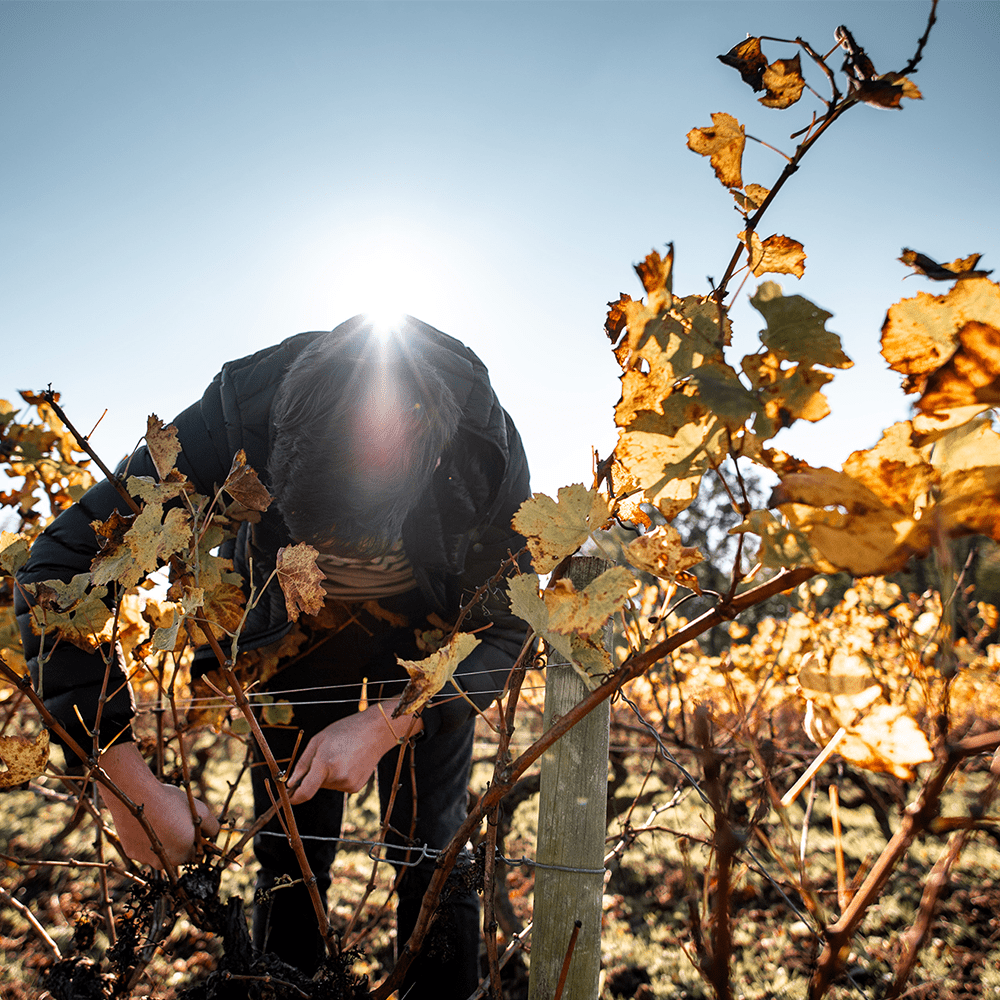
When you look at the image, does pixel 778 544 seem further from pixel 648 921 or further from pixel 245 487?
pixel 648 921

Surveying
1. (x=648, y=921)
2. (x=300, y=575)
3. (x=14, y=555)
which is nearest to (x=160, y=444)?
(x=300, y=575)

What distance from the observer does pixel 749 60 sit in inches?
23.3

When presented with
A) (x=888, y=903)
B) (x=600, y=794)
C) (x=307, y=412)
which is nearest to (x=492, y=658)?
(x=600, y=794)

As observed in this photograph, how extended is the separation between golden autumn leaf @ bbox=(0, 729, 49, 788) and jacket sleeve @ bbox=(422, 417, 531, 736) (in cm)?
80

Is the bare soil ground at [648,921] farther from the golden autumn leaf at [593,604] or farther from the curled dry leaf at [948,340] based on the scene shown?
the curled dry leaf at [948,340]

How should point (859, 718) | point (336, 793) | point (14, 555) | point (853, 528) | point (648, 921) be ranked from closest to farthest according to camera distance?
point (853, 528)
point (859, 718)
point (14, 555)
point (336, 793)
point (648, 921)

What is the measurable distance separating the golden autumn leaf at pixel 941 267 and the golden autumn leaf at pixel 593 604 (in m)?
0.33

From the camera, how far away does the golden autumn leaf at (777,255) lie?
59 cm

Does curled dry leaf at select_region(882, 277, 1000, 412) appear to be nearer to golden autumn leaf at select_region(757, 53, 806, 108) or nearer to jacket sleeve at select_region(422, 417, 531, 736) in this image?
golden autumn leaf at select_region(757, 53, 806, 108)

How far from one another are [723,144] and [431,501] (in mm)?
1176

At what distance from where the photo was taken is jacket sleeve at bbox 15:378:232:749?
1.16 metres

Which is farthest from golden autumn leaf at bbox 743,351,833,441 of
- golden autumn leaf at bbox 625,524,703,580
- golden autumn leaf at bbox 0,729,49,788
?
golden autumn leaf at bbox 0,729,49,788

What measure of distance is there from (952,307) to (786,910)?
162 inches

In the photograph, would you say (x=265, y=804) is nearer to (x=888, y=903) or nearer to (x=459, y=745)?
(x=459, y=745)
